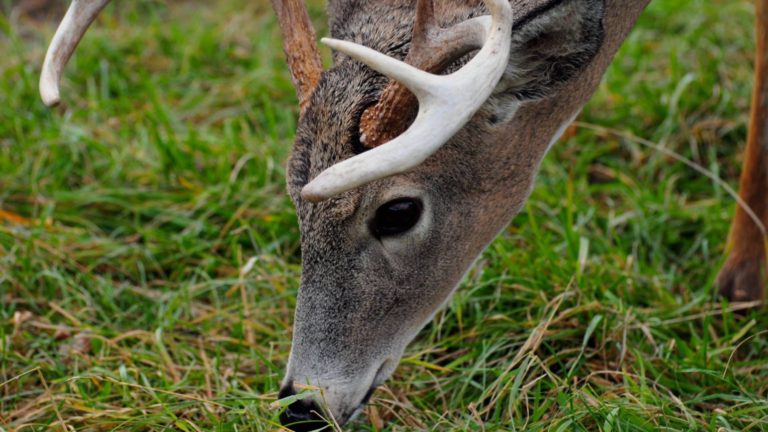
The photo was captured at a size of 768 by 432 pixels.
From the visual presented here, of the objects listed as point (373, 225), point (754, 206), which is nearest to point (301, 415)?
point (373, 225)

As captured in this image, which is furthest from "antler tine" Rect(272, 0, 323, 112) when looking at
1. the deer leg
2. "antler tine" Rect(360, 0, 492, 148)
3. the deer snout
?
the deer leg

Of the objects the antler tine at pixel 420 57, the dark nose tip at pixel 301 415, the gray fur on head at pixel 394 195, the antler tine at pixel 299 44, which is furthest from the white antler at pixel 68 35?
the dark nose tip at pixel 301 415

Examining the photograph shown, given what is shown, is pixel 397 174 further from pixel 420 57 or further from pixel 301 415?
pixel 301 415

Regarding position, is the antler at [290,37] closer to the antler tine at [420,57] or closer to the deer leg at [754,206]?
the antler tine at [420,57]

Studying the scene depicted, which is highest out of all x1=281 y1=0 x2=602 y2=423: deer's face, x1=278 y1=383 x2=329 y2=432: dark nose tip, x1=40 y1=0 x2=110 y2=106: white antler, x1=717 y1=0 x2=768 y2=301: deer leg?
x1=40 y1=0 x2=110 y2=106: white antler

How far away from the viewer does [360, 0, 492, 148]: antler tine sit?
9.05ft

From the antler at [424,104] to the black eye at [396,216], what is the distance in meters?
0.51

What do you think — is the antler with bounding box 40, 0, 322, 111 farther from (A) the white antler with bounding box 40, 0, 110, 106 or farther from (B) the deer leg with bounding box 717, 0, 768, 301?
(B) the deer leg with bounding box 717, 0, 768, 301

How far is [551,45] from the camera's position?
116 inches

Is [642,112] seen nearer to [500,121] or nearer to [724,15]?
[724,15]

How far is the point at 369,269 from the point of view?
2.99 metres

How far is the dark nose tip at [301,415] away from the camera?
118 inches

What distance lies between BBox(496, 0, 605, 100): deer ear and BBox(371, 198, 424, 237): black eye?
426mm

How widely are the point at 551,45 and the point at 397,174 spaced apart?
2.05 feet
